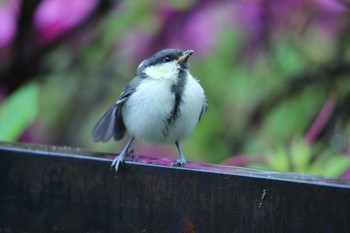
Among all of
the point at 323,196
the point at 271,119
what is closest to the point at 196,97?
the point at 271,119

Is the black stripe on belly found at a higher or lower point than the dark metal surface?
higher

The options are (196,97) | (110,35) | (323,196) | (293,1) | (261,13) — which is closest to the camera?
(323,196)

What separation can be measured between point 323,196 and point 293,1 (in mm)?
934

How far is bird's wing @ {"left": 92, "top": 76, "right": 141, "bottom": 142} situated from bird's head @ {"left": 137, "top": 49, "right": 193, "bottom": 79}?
0.05m

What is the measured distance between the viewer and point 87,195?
1.41 meters

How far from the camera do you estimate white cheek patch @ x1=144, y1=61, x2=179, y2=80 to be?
A: 187 centimetres

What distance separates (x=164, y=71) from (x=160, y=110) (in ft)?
0.44

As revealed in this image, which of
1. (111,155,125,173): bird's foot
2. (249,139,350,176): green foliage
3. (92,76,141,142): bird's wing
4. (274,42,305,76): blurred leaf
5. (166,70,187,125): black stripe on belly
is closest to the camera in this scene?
(111,155,125,173): bird's foot

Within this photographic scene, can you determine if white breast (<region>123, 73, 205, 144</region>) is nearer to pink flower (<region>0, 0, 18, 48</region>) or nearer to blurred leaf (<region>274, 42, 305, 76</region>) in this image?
pink flower (<region>0, 0, 18, 48</region>)

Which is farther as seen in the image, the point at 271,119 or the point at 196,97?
the point at 271,119

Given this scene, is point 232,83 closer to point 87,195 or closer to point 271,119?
point 271,119

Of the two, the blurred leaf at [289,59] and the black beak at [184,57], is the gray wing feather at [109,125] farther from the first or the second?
the blurred leaf at [289,59]

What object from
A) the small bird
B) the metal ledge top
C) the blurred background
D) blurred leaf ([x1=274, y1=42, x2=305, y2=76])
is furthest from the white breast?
blurred leaf ([x1=274, y1=42, x2=305, y2=76])

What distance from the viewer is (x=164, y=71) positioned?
1886mm
